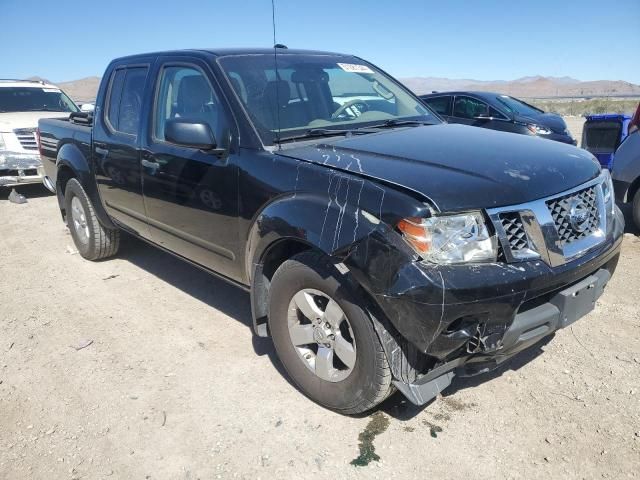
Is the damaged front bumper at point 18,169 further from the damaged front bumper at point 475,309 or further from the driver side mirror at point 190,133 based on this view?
the damaged front bumper at point 475,309

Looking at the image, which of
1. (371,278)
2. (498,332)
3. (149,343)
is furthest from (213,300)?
(498,332)

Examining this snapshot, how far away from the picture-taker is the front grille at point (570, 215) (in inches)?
96.7

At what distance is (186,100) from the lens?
367cm

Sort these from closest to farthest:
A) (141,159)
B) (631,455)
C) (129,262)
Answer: (631,455) < (141,159) < (129,262)

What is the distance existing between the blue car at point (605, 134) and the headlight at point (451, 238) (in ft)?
21.5

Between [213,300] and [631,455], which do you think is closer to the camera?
[631,455]

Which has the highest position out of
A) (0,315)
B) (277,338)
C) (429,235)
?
(429,235)

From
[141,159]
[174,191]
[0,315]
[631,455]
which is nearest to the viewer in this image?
[631,455]

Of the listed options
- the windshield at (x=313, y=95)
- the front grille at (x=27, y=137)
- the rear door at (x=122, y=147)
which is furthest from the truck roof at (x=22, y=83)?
the windshield at (x=313, y=95)

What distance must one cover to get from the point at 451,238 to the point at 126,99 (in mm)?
3240

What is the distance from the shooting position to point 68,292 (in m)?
4.77

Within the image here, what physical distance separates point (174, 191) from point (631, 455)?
9.91ft

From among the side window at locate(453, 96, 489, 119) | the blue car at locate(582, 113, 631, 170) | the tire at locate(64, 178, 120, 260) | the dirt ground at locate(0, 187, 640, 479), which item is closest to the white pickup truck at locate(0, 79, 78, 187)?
the tire at locate(64, 178, 120, 260)

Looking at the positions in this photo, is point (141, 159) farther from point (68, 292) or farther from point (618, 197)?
point (618, 197)
